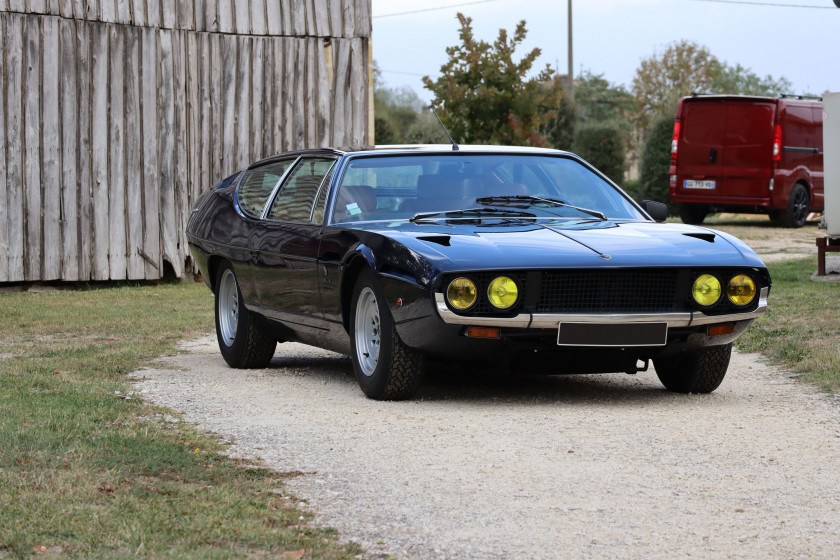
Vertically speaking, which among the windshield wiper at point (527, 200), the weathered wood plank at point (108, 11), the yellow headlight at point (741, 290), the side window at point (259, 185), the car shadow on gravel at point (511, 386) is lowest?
the car shadow on gravel at point (511, 386)

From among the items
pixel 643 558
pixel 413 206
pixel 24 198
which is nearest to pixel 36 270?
pixel 24 198

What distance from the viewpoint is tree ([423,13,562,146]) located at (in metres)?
32.5

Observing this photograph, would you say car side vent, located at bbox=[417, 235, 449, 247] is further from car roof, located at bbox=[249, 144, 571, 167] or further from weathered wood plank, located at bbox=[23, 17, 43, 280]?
weathered wood plank, located at bbox=[23, 17, 43, 280]

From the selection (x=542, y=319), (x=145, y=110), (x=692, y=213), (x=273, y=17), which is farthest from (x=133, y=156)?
(x=692, y=213)

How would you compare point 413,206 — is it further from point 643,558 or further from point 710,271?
point 643,558

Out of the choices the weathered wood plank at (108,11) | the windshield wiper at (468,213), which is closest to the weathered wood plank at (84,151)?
the weathered wood plank at (108,11)

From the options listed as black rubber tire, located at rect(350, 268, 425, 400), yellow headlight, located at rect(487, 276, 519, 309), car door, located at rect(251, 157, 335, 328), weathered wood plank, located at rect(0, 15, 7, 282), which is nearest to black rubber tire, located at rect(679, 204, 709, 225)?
weathered wood plank, located at rect(0, 15, 7, 282)

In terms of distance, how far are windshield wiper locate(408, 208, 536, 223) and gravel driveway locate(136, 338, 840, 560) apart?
1.00 meters

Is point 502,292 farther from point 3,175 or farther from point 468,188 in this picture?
point 3,175

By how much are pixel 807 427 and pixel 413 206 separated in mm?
2601

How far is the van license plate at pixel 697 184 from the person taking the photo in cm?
2411

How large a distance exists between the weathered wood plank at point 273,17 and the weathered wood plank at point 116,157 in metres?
1.89

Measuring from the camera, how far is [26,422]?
6191mm

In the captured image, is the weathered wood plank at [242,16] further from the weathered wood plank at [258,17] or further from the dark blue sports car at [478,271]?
the dark blue sports car at [478,271]
